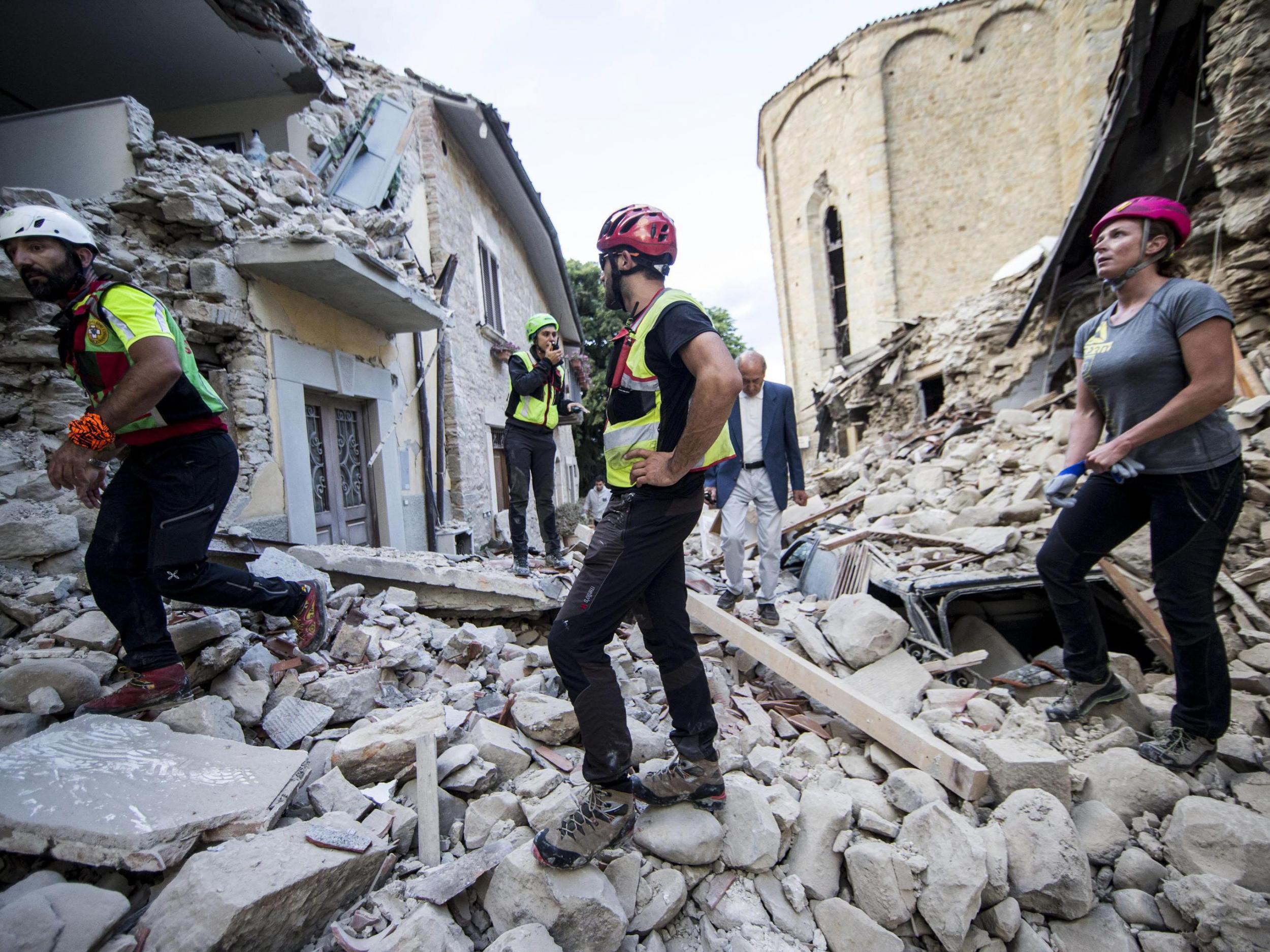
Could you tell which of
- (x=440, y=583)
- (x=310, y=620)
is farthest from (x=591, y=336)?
(x=310, y=620)

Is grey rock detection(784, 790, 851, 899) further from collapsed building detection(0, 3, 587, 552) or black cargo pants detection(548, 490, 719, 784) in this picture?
collapsed building detection(0, 3, 587, 552)

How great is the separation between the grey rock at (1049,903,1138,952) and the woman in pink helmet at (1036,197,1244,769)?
0.78 m

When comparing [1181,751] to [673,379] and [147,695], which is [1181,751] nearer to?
[673,379]

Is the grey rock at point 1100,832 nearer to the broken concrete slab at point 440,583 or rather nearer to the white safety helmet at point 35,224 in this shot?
the broken concrete slab at point 440,583

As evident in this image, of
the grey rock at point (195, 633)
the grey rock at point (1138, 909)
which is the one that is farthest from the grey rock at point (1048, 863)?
the grey rock at point (195, 633)

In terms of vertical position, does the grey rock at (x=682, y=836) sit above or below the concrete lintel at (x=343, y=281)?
below

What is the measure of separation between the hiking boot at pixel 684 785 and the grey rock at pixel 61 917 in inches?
57.1

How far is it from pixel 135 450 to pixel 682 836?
263 cm

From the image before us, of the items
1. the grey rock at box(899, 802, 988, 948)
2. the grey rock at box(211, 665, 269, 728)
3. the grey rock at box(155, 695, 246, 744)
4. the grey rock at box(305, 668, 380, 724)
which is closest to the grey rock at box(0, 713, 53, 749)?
the grey rock at box(155, 695, 246, 744)

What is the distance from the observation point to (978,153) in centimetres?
1650

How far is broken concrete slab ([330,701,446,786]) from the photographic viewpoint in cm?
218

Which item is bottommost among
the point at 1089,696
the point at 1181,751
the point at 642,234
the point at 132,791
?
the point at 1181,751

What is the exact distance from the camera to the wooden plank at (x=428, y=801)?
1.90 metres

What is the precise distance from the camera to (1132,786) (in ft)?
7.47
